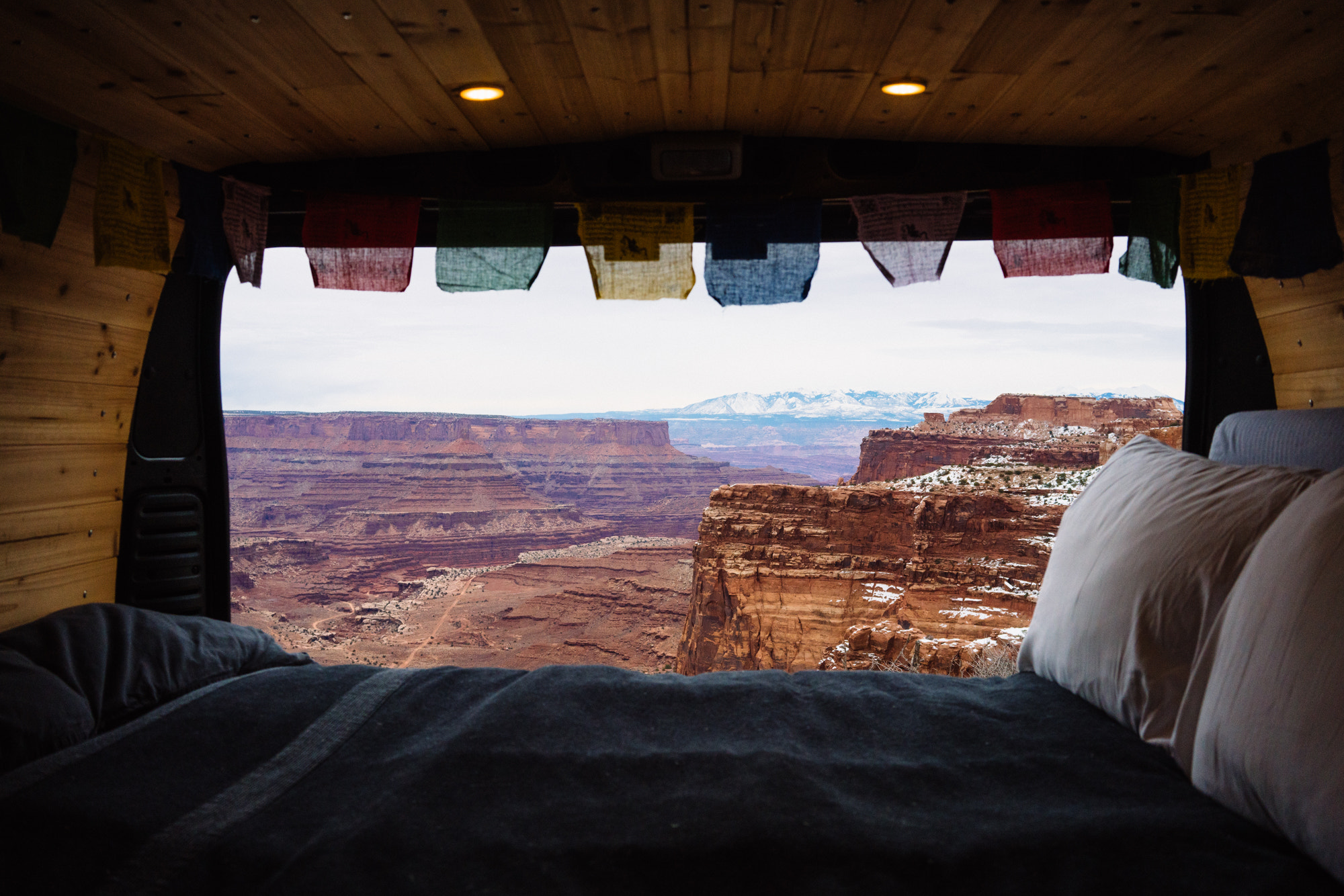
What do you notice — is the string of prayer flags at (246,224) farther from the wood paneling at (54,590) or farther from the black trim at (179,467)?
the wood paneling at (54,590)

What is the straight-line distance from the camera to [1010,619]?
419 inches

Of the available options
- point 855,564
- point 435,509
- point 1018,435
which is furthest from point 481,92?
point 435,509

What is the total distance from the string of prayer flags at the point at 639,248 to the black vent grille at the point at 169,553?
1.39 metres

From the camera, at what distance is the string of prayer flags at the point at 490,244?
7.23ft

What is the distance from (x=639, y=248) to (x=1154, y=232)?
1.43 m

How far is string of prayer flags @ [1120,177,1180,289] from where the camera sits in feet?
6.84

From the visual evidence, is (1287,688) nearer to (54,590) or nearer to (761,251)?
(761,251)

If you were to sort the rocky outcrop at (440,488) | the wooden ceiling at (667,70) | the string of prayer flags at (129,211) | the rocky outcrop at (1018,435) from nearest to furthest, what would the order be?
the wooden ceiling at (667,70) < the string of prayer flags at (129,211) < the rocky outcrop at (1018,435) < the rocky outcrop at (440,488)

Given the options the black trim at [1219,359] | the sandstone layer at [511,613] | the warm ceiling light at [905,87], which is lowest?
the sandstone layer at [511,613]

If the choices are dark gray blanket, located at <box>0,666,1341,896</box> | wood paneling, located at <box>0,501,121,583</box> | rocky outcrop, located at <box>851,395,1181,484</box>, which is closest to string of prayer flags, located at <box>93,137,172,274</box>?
wood paneling, located at <box>0,501,121,583</box>

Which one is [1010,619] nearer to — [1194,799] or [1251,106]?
[1251,106]

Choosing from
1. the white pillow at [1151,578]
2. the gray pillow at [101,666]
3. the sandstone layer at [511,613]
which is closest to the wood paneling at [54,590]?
the gray pillow at [101,666]

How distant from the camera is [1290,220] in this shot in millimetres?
1845

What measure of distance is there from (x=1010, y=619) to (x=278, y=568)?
2377cm
